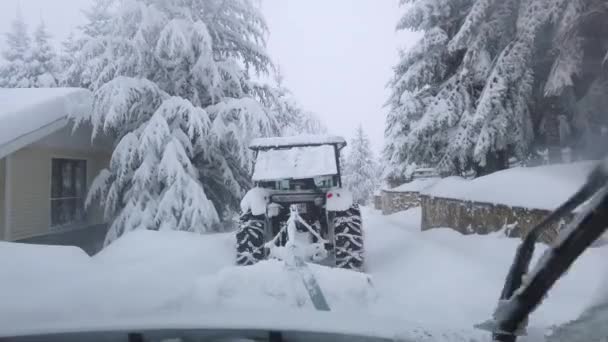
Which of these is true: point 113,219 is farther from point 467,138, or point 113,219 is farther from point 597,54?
point 597,54

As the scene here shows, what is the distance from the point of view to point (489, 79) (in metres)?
8.02

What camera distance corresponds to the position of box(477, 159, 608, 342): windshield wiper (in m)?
1.13

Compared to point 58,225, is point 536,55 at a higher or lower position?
higher

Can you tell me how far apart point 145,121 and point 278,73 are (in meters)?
3.83

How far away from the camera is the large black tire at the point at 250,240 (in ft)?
18.3

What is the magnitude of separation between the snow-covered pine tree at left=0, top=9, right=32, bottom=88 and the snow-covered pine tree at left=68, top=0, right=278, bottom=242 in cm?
1122

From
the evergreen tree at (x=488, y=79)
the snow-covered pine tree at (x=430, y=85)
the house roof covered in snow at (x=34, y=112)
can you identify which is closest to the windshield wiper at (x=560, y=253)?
the evergreen tree at (x=488, y=79)

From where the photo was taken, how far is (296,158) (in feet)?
19.7

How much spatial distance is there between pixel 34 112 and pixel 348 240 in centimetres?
630

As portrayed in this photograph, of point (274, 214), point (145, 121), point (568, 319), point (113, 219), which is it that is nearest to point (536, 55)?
point (274, 214)

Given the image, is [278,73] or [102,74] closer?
[102,74]

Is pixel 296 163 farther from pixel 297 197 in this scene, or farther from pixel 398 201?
pixel 398 201

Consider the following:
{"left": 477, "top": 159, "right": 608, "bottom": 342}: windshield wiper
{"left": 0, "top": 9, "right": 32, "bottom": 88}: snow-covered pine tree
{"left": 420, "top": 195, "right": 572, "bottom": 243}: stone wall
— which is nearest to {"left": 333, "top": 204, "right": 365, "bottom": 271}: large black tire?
{"left": 420, "top": 195, "right": 572, "bottom": 243}: stone wall

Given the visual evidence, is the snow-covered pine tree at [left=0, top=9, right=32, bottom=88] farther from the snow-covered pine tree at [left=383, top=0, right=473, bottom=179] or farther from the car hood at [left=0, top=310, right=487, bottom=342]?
the car hood at [left=0, top=310, right=487, bottom=342]
